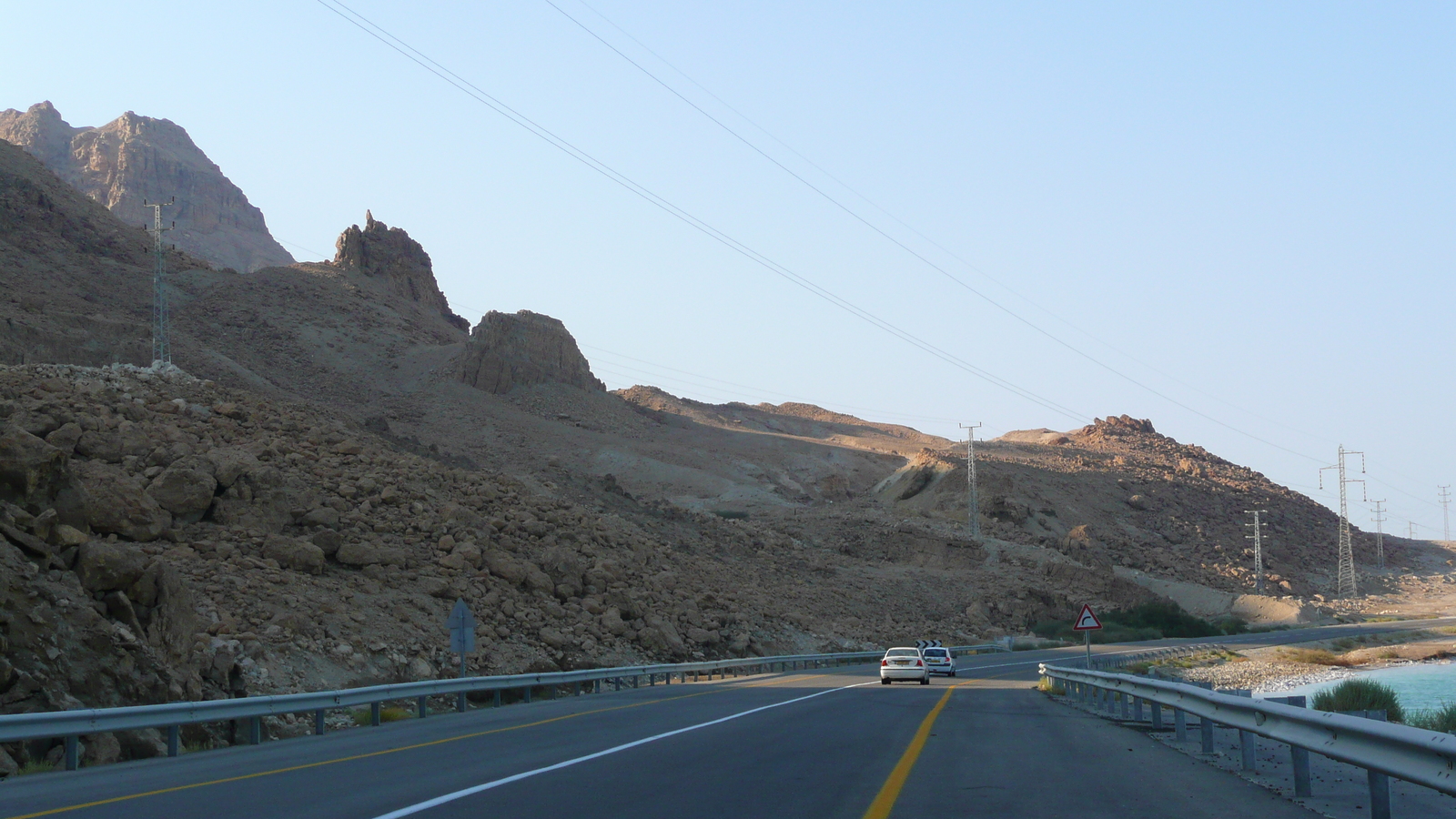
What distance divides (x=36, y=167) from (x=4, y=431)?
107 m

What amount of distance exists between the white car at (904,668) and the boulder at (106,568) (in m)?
19.2

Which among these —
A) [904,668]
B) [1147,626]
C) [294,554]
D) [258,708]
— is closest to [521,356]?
[1147,626]

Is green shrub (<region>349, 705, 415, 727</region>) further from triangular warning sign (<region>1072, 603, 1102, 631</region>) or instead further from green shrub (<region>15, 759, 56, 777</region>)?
triangular warning sign (<region>1072, 603, 1102, 631</region>)

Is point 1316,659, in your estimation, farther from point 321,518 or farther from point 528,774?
point 528,774

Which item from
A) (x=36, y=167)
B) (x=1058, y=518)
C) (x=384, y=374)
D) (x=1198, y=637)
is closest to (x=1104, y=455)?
(x=1058, y=518)

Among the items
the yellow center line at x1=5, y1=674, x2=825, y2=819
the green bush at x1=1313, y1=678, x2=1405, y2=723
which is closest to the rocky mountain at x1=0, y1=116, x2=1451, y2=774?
the yellow center line at x1=5, y1=674, x2=825, y2=819

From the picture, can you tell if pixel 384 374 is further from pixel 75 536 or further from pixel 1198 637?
pixel 75 536

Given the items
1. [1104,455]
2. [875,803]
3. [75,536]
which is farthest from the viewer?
[1104,455]

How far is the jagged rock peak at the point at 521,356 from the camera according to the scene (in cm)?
10575

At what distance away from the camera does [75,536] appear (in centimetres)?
1875

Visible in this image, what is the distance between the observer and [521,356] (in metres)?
111

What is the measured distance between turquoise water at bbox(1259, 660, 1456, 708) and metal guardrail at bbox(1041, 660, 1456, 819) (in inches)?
1055

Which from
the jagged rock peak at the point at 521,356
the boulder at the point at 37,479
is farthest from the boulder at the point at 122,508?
the jagged rock peak at the point at 521,356

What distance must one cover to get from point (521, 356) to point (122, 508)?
8377cm
